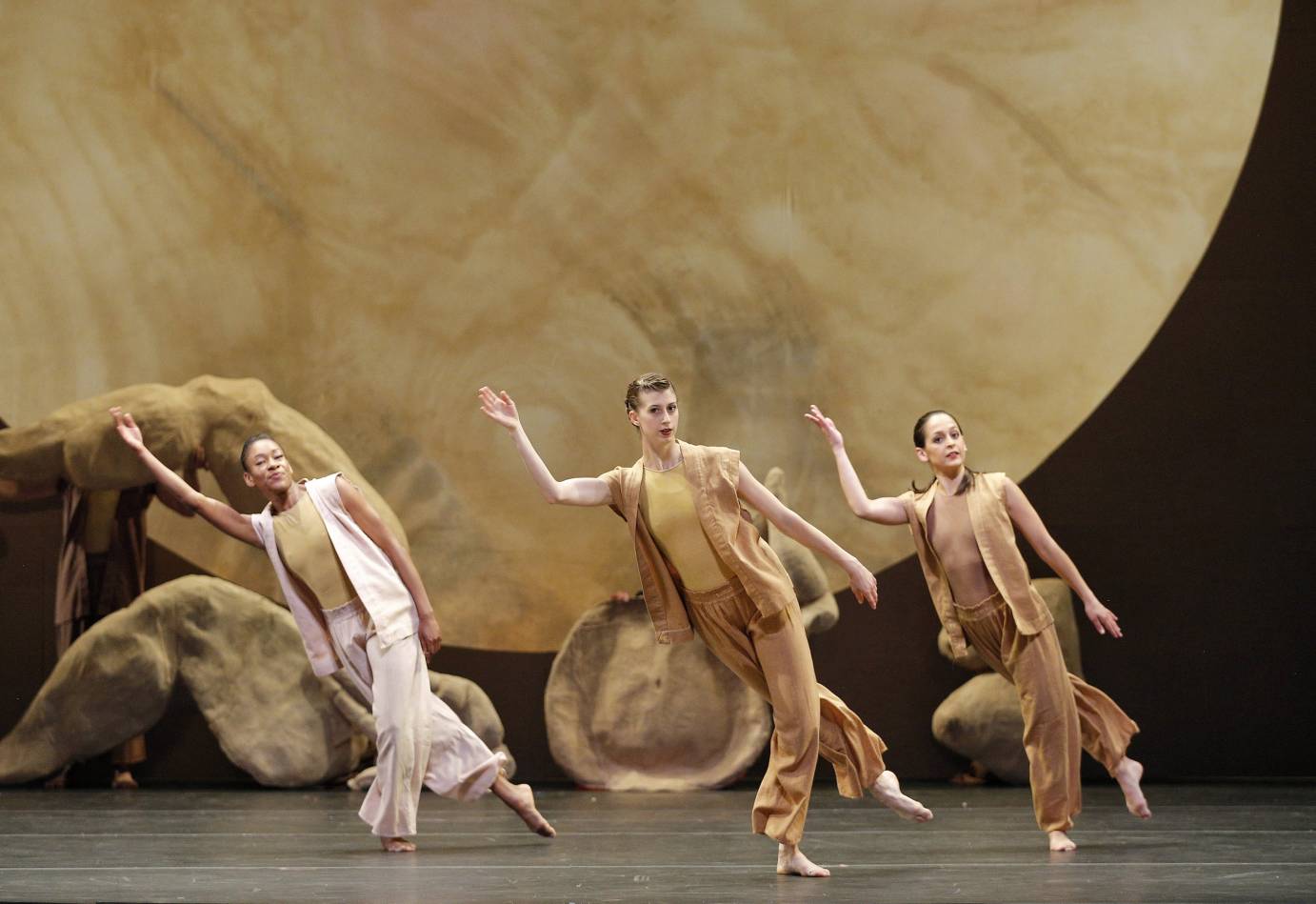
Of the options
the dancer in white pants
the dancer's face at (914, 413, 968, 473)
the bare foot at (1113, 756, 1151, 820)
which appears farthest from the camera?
the bare foot at (1113, 756, 1151, 820)

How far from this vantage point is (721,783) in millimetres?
6809

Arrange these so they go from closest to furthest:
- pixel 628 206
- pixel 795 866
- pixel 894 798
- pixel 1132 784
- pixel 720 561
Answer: pixel 795 866
pixel 720 561
pixel 894 798
pixel 1132 784
pixel 628 206

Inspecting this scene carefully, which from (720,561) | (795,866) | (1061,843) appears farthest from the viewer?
(1061,843)

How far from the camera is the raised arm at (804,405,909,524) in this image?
443cm

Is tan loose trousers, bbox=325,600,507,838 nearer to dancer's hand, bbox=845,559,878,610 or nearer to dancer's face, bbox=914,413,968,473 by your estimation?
dancer's hand, bbox=845,559,878,610

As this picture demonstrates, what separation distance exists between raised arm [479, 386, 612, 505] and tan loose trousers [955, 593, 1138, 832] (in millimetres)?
1249

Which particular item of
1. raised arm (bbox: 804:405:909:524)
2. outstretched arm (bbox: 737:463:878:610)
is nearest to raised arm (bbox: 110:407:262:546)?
outstretched arm (bbox: 737:463:878:610)

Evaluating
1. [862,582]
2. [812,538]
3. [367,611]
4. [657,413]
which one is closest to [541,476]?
[657,413]

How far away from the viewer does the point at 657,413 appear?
13.0 ft

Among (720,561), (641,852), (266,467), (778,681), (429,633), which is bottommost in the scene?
(641,852)

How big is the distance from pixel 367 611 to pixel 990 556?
1.80 meters

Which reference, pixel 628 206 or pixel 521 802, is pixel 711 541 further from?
pixel 628 206

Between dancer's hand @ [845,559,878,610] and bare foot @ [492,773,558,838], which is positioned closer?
dancer's hand @ [845,559,878,610]

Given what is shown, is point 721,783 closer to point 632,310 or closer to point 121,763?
point 632,310
